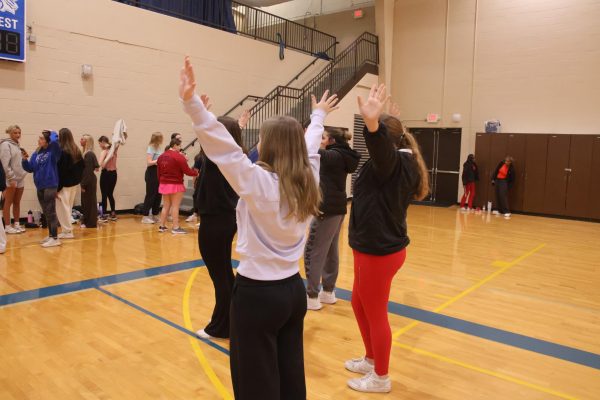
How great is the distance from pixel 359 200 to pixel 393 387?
1244 mm

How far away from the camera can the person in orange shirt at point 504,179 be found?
37.9 feet

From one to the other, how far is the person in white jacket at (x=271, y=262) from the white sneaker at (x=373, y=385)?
3.95 ft

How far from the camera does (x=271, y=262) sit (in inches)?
67.8

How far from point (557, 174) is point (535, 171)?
50cm

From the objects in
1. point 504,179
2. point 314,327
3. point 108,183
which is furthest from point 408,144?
point 504,179

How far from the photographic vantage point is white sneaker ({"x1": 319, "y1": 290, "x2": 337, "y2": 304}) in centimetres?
454

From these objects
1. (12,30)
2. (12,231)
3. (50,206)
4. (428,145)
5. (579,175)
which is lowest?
(12,231)

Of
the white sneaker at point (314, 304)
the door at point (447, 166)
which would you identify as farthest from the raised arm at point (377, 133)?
the door at point (447, 166)

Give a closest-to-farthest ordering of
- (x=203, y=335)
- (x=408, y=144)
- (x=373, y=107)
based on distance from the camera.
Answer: (x=373, y=107) < (x=408, y=144) < (x=203, y=335)

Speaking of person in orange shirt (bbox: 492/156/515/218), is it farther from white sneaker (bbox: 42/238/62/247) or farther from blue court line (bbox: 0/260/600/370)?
white sneaker (bbox: 42/238/62/247)

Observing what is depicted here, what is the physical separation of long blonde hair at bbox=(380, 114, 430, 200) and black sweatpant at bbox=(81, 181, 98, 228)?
6.63 metres

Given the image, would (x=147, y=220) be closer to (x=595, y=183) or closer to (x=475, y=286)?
(x=475, y=286)

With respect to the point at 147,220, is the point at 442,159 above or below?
above

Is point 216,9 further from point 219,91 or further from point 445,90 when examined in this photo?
point 445,90
